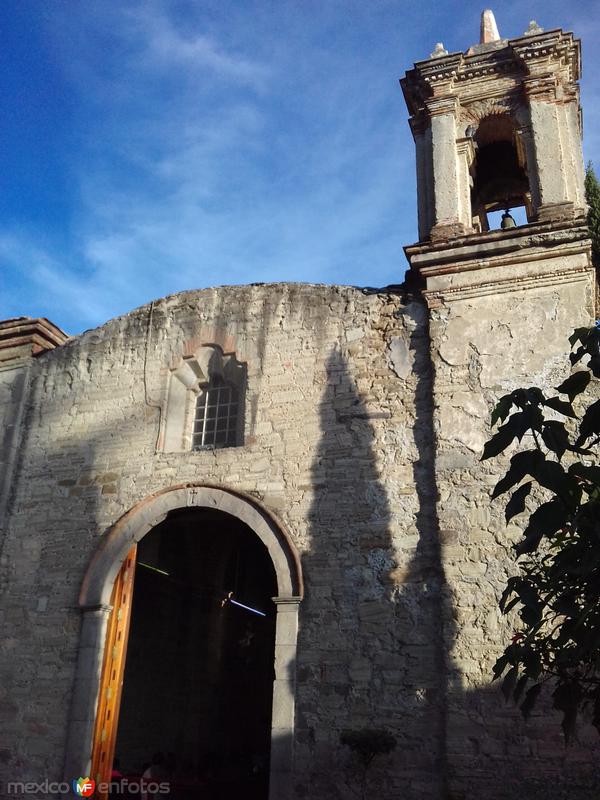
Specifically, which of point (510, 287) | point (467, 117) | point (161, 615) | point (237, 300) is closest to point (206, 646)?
point (161, 615)

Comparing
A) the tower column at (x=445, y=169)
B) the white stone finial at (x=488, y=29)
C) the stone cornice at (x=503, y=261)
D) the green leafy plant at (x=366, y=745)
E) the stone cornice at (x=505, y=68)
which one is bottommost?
the green leafy plant at (x=366, y=745)

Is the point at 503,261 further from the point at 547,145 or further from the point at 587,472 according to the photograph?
the point at 587,472

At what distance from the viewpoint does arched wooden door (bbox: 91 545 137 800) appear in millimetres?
8062

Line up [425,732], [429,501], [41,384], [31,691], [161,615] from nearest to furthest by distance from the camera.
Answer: [425,732], [429,501], [31,691], [41,384], [161,615]

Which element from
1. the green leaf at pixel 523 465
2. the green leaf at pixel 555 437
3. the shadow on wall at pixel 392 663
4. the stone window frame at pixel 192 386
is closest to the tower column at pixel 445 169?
the shadow on wall at pixel 392 663

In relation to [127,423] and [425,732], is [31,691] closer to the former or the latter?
[127,423]

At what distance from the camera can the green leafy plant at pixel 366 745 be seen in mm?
6809

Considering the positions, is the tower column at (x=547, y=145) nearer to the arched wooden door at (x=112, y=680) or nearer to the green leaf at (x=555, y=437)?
the green leaf at (x=555, y=437)

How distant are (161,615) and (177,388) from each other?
4352 mm

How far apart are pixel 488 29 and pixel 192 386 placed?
21.1 feet

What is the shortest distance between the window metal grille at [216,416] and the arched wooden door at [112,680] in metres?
1.57

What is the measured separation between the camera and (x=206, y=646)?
41.5 ft

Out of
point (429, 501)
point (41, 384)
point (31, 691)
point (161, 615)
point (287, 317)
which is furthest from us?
point (161, 615)

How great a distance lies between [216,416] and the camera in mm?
9367
